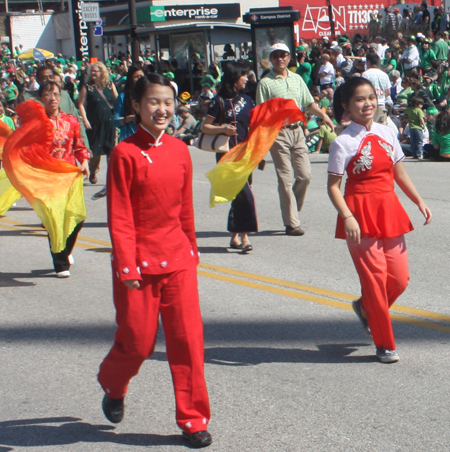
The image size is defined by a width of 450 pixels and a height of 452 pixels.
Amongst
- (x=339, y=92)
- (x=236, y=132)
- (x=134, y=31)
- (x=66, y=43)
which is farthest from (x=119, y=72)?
(x=66, y=43)

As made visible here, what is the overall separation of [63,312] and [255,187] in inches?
258

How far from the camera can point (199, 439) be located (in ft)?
12.0

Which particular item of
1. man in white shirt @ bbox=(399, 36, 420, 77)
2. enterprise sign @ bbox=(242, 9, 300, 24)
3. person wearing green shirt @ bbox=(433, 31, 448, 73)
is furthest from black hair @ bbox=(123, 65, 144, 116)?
person wearing green shirt @ bbox=(433, 31, 448, 73)

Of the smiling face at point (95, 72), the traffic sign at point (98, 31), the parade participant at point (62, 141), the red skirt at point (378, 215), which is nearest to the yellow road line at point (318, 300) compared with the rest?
the red skirt at point (378, 215)

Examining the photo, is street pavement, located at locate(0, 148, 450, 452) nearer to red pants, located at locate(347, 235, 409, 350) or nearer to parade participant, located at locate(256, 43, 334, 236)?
red pants, located at locate(347, 235, 409, 350)

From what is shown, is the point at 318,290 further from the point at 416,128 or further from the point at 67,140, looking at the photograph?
the point at 416,128

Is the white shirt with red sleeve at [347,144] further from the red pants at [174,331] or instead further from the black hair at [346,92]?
the red pants at [174,331]

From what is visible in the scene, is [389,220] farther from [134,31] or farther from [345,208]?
[134,31]

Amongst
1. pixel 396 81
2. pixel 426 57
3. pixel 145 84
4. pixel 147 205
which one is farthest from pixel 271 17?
pixel 147 205

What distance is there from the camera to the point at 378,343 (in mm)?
4727

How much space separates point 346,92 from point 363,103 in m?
0.14

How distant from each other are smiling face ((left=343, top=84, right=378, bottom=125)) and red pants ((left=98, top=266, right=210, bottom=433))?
5.28 ft

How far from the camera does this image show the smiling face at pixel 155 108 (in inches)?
143

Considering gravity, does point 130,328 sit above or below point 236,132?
below
